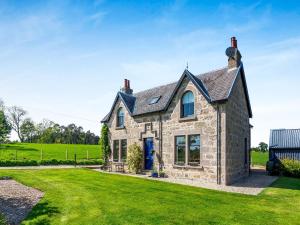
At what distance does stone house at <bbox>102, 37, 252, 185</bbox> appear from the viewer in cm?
1680

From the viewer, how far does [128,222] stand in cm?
802

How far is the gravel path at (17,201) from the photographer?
8870 millimetres

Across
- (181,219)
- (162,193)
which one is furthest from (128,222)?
(162,193)

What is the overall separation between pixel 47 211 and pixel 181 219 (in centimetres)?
474

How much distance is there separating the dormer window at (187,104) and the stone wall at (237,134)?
107 inches

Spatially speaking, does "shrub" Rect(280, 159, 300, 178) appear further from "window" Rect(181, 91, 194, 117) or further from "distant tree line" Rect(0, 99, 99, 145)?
"distant tree line" Rect(0, 99, 99, 145)

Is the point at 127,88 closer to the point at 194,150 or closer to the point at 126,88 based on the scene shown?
the point at 126,88

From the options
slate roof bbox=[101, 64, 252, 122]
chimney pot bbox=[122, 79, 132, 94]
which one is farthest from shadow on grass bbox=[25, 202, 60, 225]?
chimney pot bbox=[122, 79, 132, 94]

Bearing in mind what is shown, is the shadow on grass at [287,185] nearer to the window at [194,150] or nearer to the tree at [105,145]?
the window at [194,150]

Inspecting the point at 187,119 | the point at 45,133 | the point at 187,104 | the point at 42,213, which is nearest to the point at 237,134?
the point at 187,119

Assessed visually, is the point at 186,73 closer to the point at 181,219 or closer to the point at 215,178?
the point at 215,178

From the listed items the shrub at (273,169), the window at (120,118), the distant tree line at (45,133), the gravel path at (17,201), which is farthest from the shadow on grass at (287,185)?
the distant tree line at (45,133)

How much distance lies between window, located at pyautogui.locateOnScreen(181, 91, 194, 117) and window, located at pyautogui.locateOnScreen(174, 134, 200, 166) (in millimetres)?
1719

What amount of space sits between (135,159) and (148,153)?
122 cm
